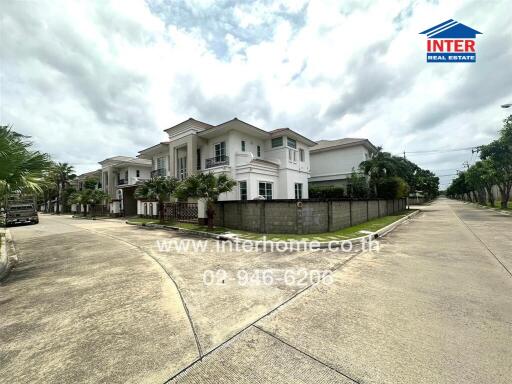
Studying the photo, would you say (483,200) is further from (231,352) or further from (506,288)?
(231,352)

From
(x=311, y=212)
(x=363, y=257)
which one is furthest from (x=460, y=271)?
(x=311, y=212)

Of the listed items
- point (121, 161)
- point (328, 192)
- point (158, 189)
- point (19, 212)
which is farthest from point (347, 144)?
point (19, 212)

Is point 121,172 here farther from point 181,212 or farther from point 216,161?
A: point 181,212

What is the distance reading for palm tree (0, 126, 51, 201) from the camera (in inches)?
230

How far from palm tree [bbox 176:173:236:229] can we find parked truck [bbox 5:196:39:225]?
60.4 feet

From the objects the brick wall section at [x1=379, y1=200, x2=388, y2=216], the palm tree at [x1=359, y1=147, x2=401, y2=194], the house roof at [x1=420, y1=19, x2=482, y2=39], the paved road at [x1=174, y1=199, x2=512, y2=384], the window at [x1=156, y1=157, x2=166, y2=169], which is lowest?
the paved road at [x1=174, y1=199, x2=512, y2=384]

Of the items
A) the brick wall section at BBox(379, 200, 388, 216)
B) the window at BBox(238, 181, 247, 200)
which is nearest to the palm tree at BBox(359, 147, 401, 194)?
the brick wall section at BBox(379, 200, 388, 216)

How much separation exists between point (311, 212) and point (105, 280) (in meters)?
9.23

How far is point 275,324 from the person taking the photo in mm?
3484

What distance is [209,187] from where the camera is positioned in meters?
13.6

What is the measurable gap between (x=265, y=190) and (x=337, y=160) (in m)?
13.6

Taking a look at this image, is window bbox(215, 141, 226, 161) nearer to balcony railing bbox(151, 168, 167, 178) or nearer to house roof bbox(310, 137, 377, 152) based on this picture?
balcony railing bbox(151, 168, 167, 178)

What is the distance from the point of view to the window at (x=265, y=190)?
65.8ft

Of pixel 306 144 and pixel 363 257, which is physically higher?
pixel 306 144
